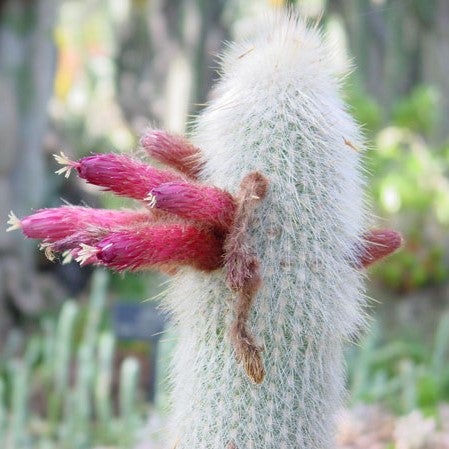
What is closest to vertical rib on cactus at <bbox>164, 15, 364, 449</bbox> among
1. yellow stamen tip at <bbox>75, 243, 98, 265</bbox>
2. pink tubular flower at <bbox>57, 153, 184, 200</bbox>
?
pink tubular flower at <bbox>57, 153, 184, 200</bbox>

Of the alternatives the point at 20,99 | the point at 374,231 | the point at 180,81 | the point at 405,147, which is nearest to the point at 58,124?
the point at 180,81

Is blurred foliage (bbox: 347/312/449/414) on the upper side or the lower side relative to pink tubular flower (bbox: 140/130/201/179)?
lower

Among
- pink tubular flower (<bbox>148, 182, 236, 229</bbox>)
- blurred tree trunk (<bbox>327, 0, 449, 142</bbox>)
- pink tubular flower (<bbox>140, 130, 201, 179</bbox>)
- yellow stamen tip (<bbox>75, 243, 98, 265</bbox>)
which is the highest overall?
blurred tree trunk (<bbox>327, 0, 449, 142</bbox>)

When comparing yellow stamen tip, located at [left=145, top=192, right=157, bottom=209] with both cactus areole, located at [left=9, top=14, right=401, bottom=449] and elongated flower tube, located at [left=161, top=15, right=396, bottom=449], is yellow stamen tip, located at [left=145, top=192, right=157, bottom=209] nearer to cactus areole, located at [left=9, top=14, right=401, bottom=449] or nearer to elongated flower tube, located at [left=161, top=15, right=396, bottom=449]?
cactus areole, located at [left=9, top=14, right=401, bottom=449]

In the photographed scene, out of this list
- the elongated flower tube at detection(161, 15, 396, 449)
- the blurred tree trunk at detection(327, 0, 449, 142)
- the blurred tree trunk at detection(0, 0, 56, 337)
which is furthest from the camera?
the blurred tree trunk at detection(327, 0, 449, 142)

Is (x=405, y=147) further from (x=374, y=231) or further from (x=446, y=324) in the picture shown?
(x=374, y=231)

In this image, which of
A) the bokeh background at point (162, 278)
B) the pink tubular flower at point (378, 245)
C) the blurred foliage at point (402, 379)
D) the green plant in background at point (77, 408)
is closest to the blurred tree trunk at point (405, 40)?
the bokeh background at point (162, 278)

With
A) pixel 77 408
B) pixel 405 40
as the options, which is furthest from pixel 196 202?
pixel 405 40
